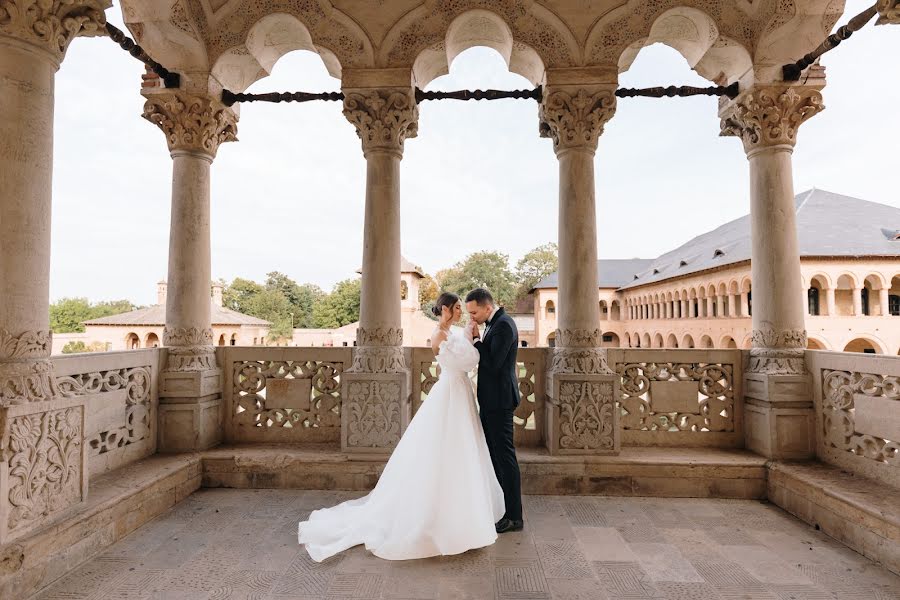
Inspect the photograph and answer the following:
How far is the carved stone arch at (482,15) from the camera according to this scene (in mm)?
5070

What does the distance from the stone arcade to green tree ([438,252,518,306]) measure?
40.0 m

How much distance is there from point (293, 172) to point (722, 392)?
111 metres

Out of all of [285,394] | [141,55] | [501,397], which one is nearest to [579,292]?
[501,397]

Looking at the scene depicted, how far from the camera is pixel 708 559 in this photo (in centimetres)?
335

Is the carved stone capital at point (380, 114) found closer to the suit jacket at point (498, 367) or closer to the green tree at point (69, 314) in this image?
the suit jacket at point (498, 367)

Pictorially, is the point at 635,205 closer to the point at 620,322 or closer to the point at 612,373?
the point at 620,322

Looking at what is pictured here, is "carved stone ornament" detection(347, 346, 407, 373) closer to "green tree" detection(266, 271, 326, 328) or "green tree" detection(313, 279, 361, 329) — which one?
"green tree" detection(313, 279, 361, 329)

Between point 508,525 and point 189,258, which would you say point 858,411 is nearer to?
point 508,525

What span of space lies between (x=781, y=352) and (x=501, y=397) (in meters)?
3.37

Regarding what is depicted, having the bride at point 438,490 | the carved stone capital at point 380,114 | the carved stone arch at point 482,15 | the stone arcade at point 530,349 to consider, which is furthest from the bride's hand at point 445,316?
the carved stone arch at point 482,15

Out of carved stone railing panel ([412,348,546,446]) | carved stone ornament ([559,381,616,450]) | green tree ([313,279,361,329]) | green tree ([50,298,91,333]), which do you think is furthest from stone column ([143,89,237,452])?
green tree ([50,298,91,333])

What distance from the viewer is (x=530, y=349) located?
5309 mm

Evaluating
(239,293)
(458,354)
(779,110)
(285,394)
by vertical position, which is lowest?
(285,394)

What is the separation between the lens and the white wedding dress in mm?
3273
